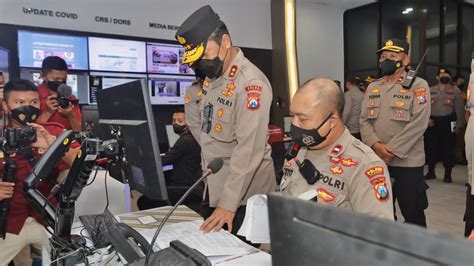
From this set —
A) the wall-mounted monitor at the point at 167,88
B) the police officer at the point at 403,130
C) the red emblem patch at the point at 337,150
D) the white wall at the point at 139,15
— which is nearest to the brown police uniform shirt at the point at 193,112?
the red emblem patch at the point at 337,150

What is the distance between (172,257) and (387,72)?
251 centimetres

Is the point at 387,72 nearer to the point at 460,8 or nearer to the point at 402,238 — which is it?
the point at 402,238

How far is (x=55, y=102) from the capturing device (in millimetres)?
2736

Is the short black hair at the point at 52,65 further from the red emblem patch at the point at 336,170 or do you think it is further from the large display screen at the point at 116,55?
the red emblem patch at the point at 336,170

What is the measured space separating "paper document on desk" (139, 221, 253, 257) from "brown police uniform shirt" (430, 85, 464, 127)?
6.34 m

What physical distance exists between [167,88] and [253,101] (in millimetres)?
3865

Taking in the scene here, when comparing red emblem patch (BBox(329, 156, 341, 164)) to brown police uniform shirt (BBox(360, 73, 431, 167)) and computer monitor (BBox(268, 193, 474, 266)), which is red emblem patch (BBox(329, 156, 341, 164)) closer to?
computer monitor (BBox(268, 193, 474, 266))

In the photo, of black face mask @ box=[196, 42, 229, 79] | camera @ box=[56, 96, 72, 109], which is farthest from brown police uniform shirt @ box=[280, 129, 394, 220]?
camera @ box=[56, 96, 72, 109]

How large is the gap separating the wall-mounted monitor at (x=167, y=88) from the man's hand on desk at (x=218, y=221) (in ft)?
12.5

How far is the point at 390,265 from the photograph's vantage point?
355mm

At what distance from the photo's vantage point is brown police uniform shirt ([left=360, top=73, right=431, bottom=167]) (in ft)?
8.93

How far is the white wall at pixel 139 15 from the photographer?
4426mm

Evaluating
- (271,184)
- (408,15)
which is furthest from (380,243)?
(408,15)

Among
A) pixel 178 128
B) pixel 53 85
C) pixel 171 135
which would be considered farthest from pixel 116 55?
pixel 53 85
